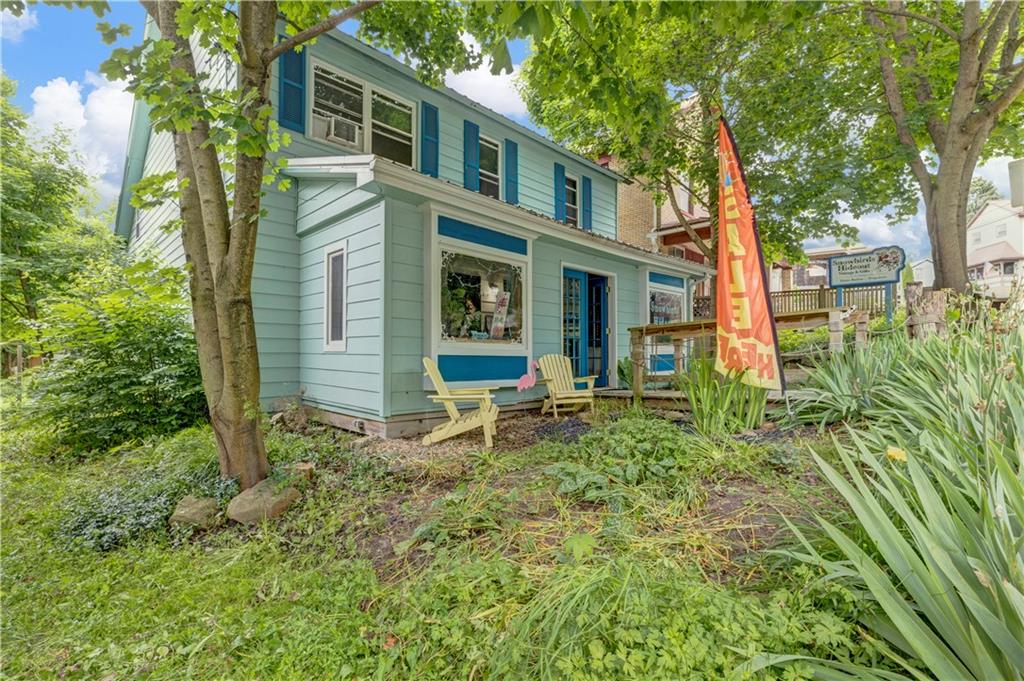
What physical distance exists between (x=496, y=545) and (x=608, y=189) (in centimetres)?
1091

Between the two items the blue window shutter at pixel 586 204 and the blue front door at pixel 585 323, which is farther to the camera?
the blue window shutter at pixel 586 204

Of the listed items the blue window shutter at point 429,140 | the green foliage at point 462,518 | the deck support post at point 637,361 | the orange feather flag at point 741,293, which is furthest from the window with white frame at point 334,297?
the orange feather flag at point 741,293

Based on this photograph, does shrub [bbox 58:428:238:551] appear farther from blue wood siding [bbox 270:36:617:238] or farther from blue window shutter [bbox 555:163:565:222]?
blue window shutter [bbox 555:163:565:222]

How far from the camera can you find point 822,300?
12.9m

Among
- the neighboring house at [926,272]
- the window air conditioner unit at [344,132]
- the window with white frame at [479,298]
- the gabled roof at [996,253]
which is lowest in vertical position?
the window with white frame at [479,298]

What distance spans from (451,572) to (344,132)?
696cm

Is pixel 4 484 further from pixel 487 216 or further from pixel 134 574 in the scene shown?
pixel 487 216

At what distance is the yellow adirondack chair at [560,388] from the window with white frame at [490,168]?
4.19m

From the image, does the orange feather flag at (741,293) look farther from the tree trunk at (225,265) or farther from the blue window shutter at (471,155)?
the blue window shutter at (471,155)

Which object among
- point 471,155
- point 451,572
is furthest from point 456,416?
point 471,155

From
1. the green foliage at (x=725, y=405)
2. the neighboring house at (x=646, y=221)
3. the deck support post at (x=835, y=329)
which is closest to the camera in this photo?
the green foliage at (x=725, y=405)

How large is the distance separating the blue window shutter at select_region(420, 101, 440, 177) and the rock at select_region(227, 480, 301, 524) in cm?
603

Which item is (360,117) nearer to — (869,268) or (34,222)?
(869,268)

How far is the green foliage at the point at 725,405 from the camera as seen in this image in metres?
3.70
